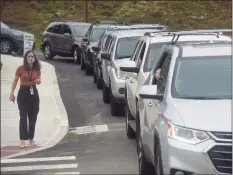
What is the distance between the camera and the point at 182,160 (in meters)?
7.27

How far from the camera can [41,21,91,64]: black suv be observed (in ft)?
105

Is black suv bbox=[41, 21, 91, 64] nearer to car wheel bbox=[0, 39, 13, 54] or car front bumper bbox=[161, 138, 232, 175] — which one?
car wheel bbox=[0, 39, 13, 54]

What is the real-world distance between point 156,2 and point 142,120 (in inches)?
1674

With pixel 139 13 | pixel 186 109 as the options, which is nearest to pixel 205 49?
pixel 186 109

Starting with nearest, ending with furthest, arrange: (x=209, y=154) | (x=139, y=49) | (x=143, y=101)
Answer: (x=209, y=154)
(x=143, y=101)
(x=139, y=49)

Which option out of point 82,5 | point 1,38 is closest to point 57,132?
point 1,38

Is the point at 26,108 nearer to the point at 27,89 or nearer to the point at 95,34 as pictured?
the point at 27,89

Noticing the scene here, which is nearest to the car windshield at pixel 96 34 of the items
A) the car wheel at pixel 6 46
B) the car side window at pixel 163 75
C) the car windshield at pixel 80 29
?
the car windshield at pixel 80 29

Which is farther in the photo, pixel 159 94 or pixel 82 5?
pixel 82 5

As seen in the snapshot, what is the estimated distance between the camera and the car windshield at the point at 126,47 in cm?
1747

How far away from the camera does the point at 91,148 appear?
12.4m

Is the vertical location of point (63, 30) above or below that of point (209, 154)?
below

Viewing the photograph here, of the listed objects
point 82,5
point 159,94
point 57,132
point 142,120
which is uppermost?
point 159,94

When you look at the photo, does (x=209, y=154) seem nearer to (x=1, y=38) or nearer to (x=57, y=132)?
(x=57, y=132)
